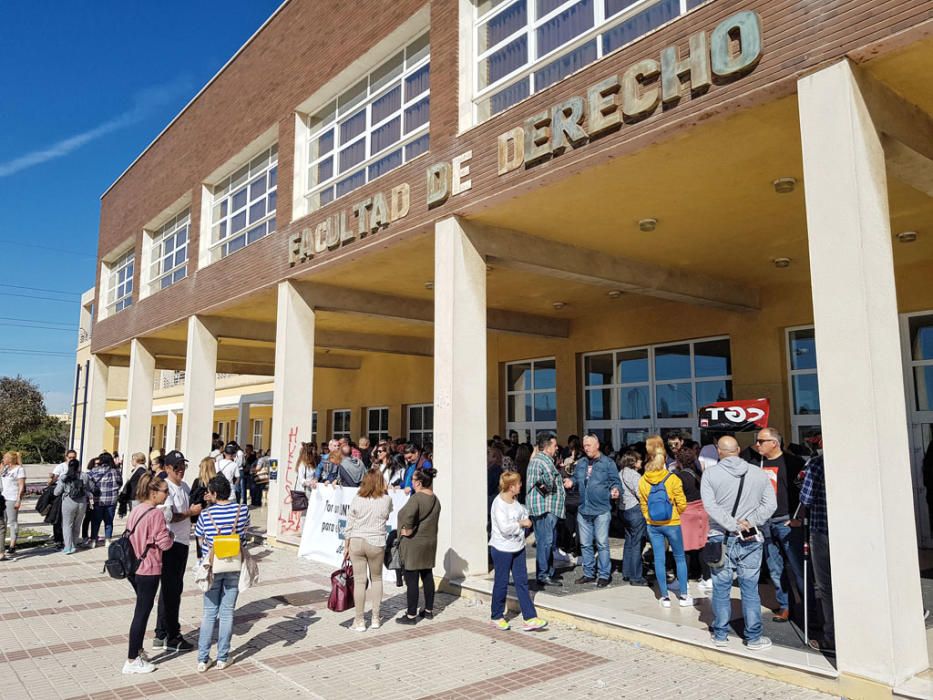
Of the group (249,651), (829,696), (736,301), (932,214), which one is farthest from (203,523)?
(736,301)

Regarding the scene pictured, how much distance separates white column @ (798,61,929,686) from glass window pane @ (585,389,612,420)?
1198 cm

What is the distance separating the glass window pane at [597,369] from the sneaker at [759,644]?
11.8 metres

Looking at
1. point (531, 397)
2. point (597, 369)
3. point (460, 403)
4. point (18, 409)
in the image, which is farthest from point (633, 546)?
point (18, 409)

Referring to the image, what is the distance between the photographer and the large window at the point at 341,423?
27.8 meters

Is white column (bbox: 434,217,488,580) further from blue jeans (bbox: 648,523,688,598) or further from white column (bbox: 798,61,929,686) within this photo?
white column (bbox: 798,61,929,686)

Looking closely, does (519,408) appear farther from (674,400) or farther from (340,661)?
(340,661)

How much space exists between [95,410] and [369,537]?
22407mm

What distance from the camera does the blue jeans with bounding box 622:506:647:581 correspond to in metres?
9.02

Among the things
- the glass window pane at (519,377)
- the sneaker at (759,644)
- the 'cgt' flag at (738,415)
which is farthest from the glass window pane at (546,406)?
the sneaker at (759,644)

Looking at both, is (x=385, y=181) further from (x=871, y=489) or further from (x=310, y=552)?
(x=871, y=489)

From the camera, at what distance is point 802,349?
14.1 meters

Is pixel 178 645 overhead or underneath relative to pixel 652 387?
underneath

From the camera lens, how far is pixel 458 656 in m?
6.64

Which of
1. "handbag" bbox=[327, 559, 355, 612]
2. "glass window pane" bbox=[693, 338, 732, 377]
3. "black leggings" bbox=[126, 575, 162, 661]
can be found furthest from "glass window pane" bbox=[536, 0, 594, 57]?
"glass window pane" bbox=[693, 338, 732, 377]
